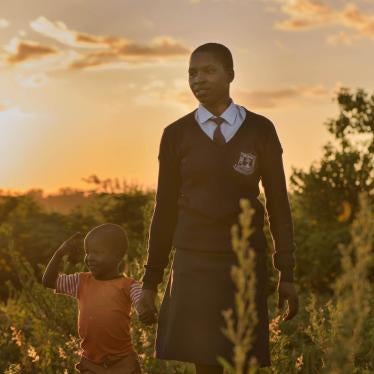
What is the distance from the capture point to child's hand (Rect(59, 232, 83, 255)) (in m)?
4.93

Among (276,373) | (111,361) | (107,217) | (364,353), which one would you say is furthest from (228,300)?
(107,217)

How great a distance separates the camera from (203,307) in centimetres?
413

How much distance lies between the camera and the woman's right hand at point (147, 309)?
14.4 ft

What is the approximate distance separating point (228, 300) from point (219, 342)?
0.72 feet

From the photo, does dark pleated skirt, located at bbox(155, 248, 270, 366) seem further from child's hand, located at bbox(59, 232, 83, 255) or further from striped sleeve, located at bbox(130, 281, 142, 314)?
child's hand, located at bbox(59, 232, 83, 255)

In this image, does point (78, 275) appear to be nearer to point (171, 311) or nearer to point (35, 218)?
point (171, 311)

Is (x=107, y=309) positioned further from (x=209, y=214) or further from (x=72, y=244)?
(x=209, y=214)

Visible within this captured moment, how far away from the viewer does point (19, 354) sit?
7949 mm

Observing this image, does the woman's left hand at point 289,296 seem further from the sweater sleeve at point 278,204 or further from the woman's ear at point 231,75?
the woman's ear at point 231,75

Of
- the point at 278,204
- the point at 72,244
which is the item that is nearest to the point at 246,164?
the point at 278,204

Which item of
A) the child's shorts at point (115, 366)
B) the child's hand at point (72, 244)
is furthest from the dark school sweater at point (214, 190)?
the child's hand at point (72, 244)

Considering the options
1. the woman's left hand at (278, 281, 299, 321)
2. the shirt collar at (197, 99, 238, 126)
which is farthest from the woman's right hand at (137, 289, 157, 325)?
the shirt collar at (197, 99, 238, 126)

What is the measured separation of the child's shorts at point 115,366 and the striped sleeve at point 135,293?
364 mm

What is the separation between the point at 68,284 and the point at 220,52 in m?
1.69
